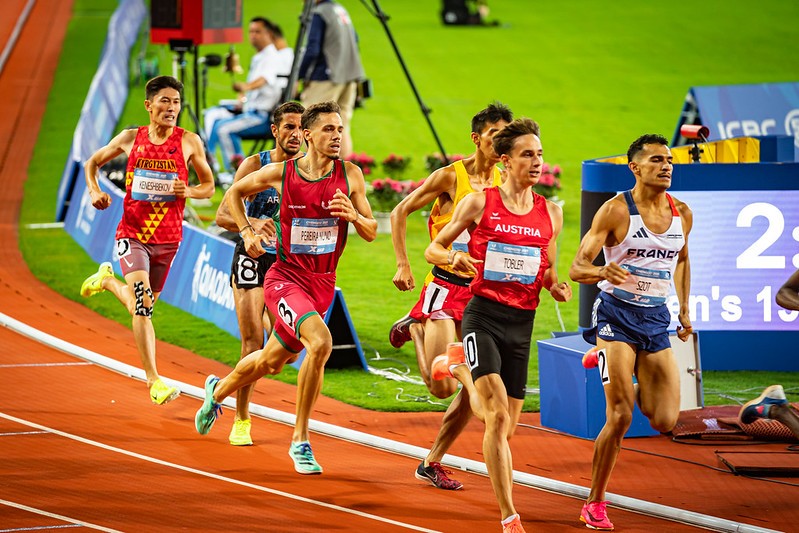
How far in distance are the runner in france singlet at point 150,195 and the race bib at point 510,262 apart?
3.48 meters

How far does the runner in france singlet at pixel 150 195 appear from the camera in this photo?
10578 millimetres

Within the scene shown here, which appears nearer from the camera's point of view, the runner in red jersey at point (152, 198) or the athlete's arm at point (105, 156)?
the runner in red jersey at point (152, 198)

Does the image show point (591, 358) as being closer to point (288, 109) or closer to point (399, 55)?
point (288, 109)

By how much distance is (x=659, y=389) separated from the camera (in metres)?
8.22

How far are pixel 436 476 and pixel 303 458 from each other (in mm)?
897

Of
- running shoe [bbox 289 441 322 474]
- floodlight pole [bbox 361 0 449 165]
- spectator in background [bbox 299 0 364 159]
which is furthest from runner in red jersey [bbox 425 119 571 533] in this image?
spectator in background [bbox 299 0 364 159]

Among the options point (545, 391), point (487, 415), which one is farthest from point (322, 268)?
point (545, 391)

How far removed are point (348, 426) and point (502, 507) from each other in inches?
124

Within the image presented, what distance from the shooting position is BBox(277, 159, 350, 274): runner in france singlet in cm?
888

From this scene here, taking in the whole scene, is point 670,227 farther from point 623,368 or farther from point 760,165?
point 760,165

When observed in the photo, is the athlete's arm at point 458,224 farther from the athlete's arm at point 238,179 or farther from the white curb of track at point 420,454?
the athlete's arm at point 238,179

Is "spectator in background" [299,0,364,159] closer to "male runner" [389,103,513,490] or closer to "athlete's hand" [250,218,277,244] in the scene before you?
"athlete's hand" [250,218,277,244]

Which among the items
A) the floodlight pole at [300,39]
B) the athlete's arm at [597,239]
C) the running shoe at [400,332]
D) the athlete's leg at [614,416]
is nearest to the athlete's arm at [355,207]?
the running shoe at [400,332]

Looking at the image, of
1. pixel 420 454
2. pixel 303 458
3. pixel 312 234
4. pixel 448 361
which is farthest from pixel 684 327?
pixel 303 458
